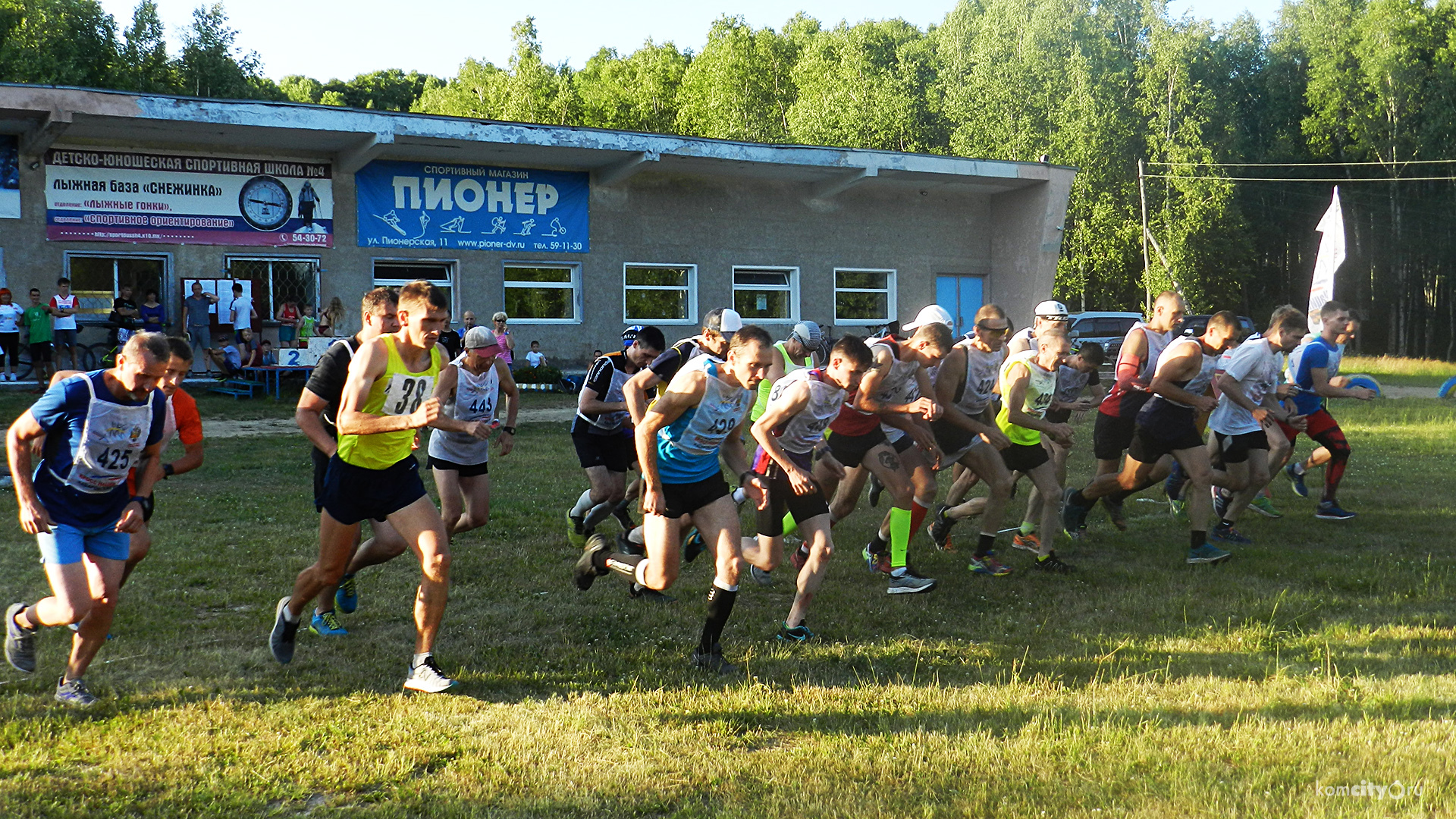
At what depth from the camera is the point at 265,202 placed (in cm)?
1969

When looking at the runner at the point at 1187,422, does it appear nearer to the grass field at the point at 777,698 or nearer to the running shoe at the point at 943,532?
the grass field at the point at 777,698

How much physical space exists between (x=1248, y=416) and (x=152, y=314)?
1669 cm

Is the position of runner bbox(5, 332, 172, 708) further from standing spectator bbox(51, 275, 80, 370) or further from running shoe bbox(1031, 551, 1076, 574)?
standing spectator bbox(51, 275, 80, 370)

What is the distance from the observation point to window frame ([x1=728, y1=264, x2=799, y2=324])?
24.6 m

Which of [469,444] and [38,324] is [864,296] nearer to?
[38,324]

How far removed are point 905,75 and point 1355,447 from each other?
35576mm

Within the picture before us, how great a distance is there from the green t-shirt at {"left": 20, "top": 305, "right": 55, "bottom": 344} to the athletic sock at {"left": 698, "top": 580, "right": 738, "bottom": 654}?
16.2 m

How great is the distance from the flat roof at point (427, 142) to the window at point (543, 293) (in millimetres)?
2087

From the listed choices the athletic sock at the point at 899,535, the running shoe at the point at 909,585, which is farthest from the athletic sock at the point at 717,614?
the athletic sock at the point at 899,535

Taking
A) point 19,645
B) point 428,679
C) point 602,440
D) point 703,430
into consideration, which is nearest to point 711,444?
point 703,430

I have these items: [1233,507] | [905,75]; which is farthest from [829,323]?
[905,75]

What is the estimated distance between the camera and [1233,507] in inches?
355

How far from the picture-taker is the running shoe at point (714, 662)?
5.50 meters

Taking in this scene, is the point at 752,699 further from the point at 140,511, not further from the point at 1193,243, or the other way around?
the point at 1193,243
